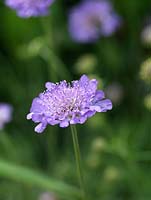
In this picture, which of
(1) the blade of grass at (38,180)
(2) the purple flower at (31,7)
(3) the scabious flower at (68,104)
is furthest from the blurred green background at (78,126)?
(3) the scabious flower at (68,104)

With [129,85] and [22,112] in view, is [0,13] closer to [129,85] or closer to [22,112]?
[22,112]

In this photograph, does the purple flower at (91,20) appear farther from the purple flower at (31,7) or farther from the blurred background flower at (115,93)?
the purple flower at (31,7)

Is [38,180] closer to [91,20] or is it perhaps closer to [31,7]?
[31,7]

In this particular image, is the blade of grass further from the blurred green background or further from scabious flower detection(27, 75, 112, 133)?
scabious flower detection(27, 75, 112, 133)

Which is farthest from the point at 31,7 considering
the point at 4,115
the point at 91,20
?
the point at 91,20

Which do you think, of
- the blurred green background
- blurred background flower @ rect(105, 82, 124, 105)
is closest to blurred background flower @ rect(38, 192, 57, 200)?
the blurred green background

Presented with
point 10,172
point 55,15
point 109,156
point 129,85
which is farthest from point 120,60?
point 10,172
